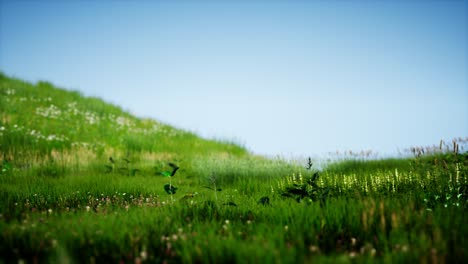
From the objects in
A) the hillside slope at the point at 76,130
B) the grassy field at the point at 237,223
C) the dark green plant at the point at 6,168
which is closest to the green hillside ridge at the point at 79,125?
the hillside slope at the point at 76,130

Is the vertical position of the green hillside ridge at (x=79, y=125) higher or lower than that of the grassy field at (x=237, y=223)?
higher

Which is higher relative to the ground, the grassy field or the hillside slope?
the hillside slope

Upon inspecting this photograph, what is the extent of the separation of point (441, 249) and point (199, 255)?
2.56 m

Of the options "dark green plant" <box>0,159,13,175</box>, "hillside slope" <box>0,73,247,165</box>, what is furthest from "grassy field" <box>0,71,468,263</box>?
"hillside slope" <box>0,73,247,165</box>

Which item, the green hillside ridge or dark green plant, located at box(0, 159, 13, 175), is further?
the green hillside ridge

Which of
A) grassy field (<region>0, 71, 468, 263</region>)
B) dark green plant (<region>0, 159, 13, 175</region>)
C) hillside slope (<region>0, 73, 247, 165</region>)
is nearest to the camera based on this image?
grassy field (<region>0, 71, 468, 263</region>)

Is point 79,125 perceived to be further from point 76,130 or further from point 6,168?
point 6,168

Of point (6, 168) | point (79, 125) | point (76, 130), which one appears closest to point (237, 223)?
point (6, 168)

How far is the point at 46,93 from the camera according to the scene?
945 inches

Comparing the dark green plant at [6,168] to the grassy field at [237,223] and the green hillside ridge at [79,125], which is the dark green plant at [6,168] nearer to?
the grassy field at [237,223]

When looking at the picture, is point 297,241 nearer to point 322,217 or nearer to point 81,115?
point 322,217

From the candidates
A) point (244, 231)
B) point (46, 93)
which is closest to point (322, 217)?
point (244, 231)

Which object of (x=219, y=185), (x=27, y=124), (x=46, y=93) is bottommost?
(x=219, y=185)

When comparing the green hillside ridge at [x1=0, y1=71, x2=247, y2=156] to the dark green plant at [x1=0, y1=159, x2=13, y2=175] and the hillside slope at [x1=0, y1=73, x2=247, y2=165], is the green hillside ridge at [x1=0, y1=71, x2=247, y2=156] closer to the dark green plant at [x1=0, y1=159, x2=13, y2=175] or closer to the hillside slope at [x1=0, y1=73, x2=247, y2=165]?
the hillside slope at [x1=0, y1=73, x2=247, y2=165]
